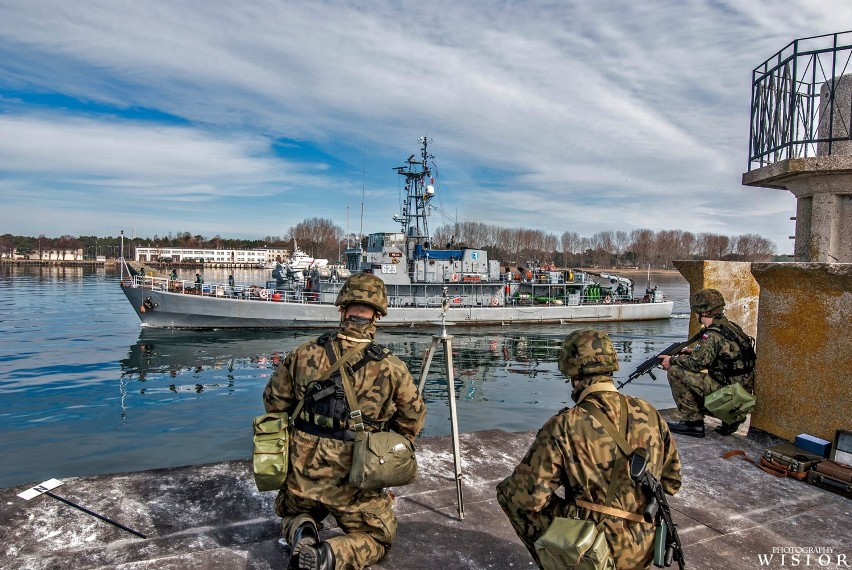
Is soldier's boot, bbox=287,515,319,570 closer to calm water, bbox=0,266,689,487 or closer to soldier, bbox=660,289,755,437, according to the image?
soldier, bbox=660,289,755,437

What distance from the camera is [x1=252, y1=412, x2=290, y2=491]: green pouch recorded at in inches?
106

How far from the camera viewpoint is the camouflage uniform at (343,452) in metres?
2.74

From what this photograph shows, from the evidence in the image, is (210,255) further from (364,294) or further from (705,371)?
(364,294)

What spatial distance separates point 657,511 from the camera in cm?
217

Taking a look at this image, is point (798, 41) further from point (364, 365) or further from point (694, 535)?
point (364, 365)

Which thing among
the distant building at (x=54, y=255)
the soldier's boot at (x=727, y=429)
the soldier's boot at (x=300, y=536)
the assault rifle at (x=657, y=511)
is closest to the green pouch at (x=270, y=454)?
the soldier's boot at (x=300, y=536)

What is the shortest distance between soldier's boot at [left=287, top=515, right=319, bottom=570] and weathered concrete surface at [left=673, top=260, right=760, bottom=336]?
4787 mm

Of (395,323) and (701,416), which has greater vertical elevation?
(701,416)

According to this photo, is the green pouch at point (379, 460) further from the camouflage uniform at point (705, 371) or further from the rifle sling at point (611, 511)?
the camouflage uniform at point (705, 371)

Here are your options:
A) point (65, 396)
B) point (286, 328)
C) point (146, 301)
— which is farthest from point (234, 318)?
point (65, 396)

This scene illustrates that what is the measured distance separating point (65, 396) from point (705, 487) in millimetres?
15143

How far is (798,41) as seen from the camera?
4426mm

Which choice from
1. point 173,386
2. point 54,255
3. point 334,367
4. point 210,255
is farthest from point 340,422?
point 54,255

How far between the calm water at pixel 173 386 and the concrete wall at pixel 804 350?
6.98 m
